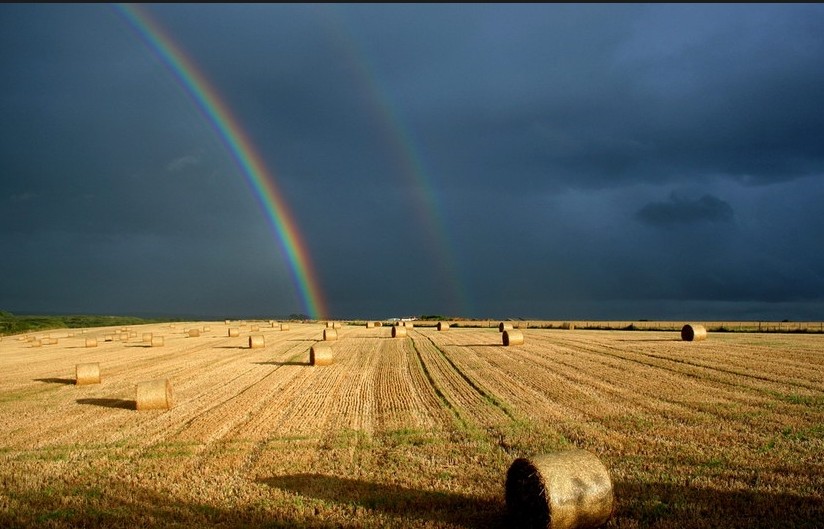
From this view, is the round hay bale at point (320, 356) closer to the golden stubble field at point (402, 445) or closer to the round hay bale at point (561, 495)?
the golden stubble field at point (402, 445)

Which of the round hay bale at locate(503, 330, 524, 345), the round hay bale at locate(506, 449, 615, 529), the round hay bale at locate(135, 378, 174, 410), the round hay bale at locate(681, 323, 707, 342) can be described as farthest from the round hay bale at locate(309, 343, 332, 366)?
the round hay bale at locate(681, 323, 707, 342)

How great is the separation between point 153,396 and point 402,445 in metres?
7.27

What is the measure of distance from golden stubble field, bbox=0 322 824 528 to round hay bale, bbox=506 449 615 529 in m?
0.38

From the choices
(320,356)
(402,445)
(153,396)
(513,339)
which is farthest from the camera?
(513,339)

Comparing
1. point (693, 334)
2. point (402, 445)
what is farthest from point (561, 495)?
point (693, 334)

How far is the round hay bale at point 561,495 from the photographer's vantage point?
262 inches

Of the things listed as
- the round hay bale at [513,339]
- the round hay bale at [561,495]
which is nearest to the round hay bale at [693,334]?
the round hay bale at [513,339]

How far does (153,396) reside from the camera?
1432 cm

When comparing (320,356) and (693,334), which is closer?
(320,356)

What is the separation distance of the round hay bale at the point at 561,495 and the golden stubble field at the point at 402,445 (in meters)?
0.38

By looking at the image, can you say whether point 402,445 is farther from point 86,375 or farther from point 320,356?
point 86,375

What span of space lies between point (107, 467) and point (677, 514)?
859cm

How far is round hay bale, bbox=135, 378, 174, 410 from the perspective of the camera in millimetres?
14273

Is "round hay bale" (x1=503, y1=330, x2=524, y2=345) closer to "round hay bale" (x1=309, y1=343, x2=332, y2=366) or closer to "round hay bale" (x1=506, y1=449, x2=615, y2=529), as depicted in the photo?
"round hay bale" (x1=309, y1=343, x2=332, y2=366)
